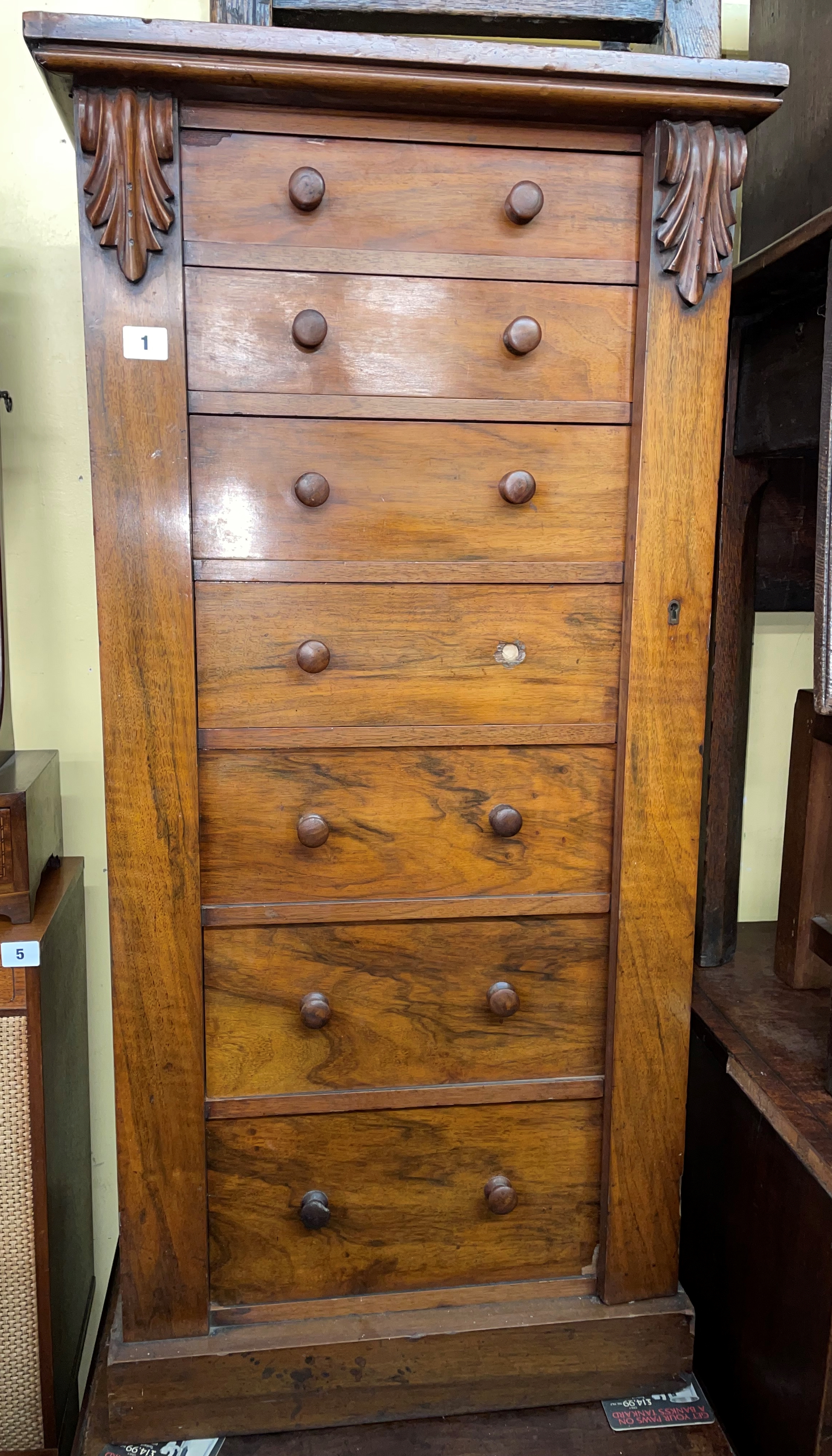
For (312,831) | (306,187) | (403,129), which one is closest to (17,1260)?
(312,831)

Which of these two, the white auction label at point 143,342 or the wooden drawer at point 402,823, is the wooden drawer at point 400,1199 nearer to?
the wooden drawer at point 402,823

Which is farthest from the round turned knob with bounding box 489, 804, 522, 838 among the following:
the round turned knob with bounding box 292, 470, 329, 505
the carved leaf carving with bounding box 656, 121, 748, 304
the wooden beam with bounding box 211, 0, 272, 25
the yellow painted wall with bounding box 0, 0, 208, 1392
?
the wooden beam with bounding box 211, 0, 272, 25

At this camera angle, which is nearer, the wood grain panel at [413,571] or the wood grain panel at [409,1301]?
the wood grain panel at [413,571]

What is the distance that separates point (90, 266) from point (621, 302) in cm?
66

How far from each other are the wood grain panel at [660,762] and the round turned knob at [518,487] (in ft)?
0.48

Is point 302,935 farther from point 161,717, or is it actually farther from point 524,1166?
point 524,1166

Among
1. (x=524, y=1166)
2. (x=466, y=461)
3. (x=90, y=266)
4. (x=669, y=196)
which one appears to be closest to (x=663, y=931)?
(x=524, y=1166)

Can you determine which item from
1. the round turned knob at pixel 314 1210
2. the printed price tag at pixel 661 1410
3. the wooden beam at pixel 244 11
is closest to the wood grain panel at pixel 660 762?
the printed price tag at pixel 661 1410

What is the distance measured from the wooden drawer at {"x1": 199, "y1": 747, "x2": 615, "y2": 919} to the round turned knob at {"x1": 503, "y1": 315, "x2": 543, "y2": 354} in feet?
1.68

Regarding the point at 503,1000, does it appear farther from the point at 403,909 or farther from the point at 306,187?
the point at 306,187

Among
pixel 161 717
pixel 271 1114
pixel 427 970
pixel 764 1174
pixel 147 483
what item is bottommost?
pixel 764 1174

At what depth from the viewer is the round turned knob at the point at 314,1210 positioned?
1.39 meters

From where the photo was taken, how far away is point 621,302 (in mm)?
1315

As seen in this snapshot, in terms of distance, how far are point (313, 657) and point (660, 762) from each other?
1.61 feet
